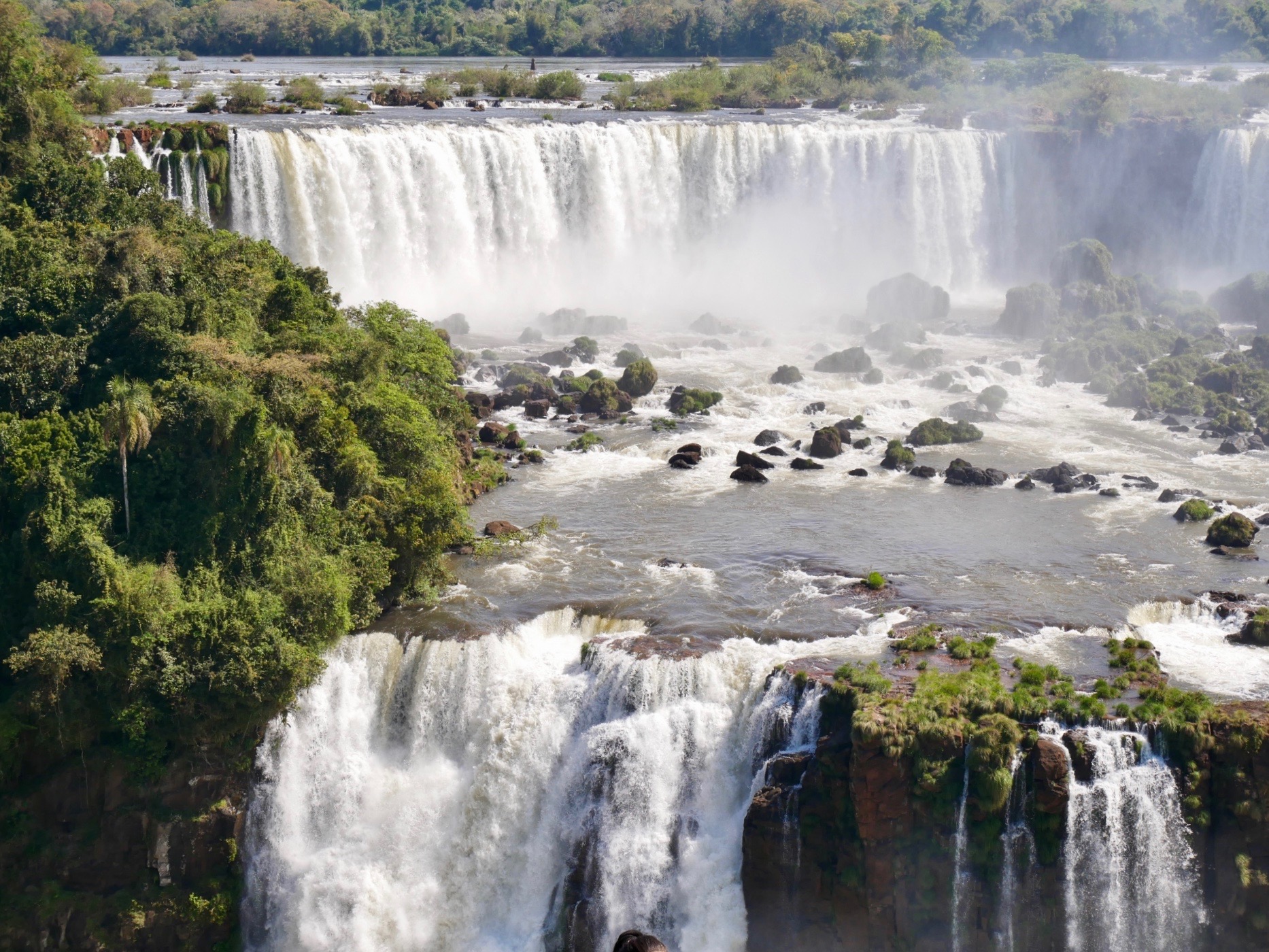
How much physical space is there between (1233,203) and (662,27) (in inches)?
1912

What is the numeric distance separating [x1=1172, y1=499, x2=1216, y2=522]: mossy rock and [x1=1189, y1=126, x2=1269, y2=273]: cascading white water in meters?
33.0

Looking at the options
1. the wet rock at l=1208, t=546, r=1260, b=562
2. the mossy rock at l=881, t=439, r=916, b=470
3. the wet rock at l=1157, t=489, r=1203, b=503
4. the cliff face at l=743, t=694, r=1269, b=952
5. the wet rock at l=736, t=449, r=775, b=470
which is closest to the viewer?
the cliff face at l=743, t=694, r=1269, b=952

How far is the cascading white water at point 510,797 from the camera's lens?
72.2 ft

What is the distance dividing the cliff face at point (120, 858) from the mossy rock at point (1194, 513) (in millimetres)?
21606

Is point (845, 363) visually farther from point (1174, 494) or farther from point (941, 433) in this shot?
point (1174, 494)

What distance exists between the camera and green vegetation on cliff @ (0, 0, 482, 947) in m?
22.5

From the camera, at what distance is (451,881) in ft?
74.9

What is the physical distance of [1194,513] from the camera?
31.8 m

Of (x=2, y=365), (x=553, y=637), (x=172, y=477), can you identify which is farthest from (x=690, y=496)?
(x=2, y=365)

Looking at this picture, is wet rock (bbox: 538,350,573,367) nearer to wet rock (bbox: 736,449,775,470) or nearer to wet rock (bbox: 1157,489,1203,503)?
wet rock (bbox: 736,449,775,470)

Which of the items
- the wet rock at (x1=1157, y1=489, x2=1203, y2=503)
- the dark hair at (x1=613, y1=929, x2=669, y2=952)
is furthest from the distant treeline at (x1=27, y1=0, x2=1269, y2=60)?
the dark hair at (x1=613, y1=929, x2=669, y2=952)

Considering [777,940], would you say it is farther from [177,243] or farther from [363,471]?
[177,243]

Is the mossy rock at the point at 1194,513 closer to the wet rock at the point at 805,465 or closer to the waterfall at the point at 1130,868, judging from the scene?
the wet rock at the point at 805,465

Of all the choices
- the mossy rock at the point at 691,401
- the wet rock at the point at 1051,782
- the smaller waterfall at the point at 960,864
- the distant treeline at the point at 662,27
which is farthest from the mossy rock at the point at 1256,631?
the distant treeline at the point at 662,27
